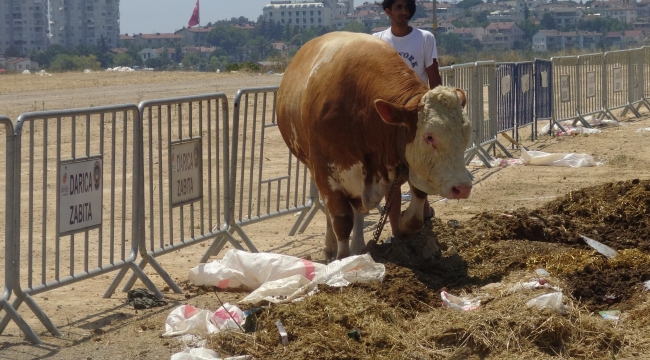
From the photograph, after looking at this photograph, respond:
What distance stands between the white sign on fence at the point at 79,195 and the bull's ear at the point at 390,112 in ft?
6.87

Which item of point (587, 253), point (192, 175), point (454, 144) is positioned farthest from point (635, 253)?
point (192, 175)

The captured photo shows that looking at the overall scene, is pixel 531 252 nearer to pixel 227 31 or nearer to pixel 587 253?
pixel 587 253

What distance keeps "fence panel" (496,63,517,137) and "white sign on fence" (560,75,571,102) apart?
3111 millimetres

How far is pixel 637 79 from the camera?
25.0 metres

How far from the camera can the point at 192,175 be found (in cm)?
862

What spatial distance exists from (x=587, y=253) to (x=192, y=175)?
3.37 metres

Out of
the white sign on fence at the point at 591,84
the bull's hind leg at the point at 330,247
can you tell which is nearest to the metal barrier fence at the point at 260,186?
the bull's hind leg at the point at 330,247

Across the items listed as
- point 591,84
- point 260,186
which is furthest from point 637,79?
point 260,186

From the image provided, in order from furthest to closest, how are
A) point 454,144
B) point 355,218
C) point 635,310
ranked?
1. point 355,218
2. point 454,144
3. point 635,310

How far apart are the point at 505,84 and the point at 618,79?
299 inches

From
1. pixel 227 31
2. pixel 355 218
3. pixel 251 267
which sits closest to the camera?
pixel 251 267

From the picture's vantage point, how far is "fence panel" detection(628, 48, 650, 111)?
80.0 ft

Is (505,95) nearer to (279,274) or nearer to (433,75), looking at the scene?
(433,75)

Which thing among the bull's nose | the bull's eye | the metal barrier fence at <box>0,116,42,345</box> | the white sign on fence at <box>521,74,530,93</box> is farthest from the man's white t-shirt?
the white sign on fence at <box>521,74,530,93</box>
